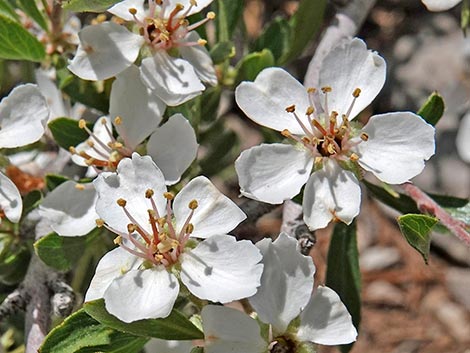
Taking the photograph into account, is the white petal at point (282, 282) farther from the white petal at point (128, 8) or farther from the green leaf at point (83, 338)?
the white petal at point (128, 8)

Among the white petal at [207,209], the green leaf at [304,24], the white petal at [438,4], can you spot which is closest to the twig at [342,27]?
the green leaf at [304,24]

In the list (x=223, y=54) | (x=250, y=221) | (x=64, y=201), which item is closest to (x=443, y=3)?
(x=223, y=54)

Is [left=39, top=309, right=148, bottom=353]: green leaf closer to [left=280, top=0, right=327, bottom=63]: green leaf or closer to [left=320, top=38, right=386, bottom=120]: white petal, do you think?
[left=320, top=38, right=386, bottom=120]: white petal

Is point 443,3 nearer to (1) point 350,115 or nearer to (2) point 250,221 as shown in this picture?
(1) point 350,115

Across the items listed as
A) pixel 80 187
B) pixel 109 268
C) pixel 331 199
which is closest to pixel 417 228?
pixel 331 199

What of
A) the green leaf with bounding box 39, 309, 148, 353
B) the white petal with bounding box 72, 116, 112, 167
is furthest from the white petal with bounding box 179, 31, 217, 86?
the green leaf with bounding box 39, 309, 148, 353

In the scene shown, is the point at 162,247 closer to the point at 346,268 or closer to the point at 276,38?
the point at 346,268
